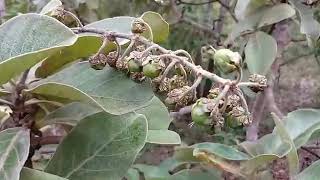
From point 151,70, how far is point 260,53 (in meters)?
0.78

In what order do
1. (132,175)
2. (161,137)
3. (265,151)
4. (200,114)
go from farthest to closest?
(132,175) < (265,151) < (161,137) < (200,114)

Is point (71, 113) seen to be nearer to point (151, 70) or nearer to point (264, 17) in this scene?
point (151, 70)

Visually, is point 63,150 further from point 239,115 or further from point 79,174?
point 239,115

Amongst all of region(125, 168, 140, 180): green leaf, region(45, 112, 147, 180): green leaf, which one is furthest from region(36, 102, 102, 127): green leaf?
region(125, 168, 140, 180): green leaf

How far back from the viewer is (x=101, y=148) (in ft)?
2.68

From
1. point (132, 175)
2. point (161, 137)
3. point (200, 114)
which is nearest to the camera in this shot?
point (200, 114)

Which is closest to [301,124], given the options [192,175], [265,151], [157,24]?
→ [265,151]

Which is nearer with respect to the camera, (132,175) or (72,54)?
(72,54)

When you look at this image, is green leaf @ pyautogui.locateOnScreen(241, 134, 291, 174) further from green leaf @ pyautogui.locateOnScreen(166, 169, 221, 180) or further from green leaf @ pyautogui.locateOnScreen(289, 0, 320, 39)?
green leaf @ pyautogui.locateOnScreen(289, 0, 320, 39)

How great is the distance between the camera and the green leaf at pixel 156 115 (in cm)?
93

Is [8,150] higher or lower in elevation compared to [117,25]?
lower

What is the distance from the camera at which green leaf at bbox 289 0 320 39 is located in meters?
1.40

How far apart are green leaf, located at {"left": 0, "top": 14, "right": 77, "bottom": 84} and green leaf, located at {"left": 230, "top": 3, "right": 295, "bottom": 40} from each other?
0.83m

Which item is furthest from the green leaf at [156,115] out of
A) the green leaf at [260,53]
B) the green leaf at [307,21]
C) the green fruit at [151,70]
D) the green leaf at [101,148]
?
the green leaf at [307,21]
